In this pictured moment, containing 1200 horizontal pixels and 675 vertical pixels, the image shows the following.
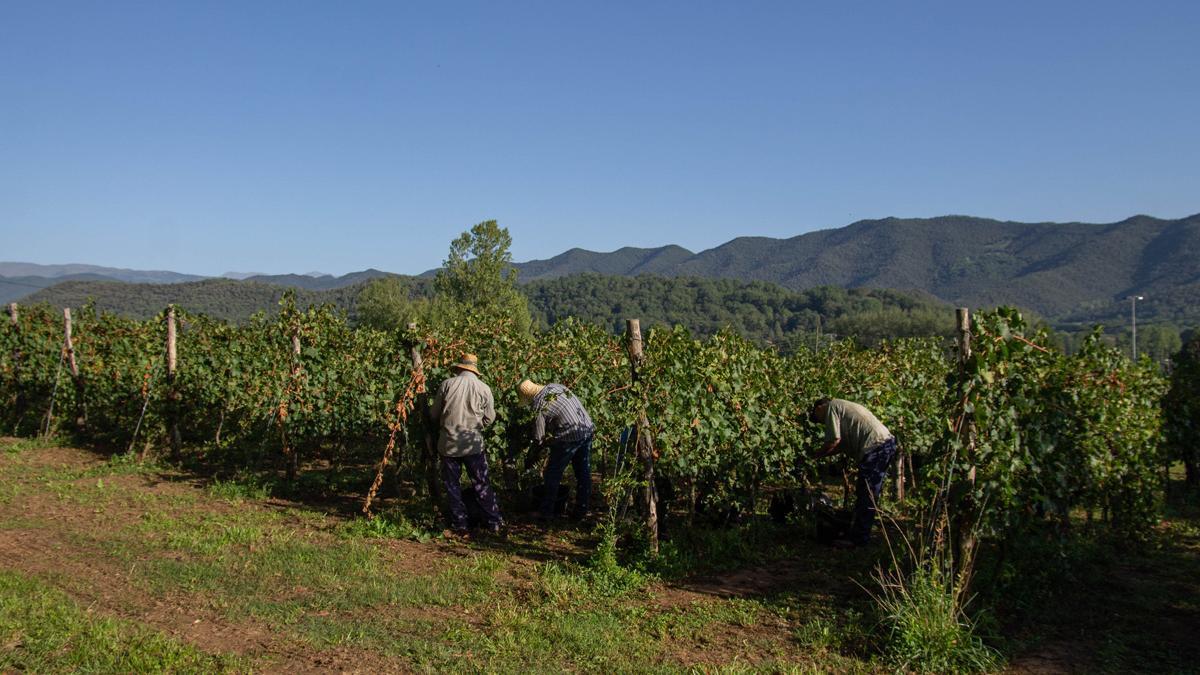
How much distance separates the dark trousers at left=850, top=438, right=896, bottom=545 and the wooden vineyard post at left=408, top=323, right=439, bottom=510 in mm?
Result: 3873

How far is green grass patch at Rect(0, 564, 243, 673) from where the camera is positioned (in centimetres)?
380

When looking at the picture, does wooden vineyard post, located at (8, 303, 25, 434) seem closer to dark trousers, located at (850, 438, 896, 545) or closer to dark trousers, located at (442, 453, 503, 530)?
dark trousers, located at (442, 453, 503, 530)

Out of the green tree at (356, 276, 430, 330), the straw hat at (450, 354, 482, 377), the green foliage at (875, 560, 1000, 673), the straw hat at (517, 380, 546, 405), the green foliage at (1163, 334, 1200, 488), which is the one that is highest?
the green tree at (356, 276, 430, 330)

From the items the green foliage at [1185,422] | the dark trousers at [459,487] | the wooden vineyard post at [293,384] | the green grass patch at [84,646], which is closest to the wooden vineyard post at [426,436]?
the dark trousers at [459,487]

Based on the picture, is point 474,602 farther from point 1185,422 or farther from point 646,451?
point 1185,422

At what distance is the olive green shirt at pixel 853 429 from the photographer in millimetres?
6543

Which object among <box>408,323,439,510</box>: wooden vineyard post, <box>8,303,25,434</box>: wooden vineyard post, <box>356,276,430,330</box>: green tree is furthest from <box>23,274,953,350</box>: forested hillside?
<box>408,323,439,510</box>: wooden vineyard post

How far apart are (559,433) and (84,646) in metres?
3.92

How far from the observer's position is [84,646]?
3.96 meters

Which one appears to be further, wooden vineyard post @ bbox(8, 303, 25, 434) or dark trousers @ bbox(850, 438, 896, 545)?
wooden vineyard post @ bbox(8, 303, 25, 434)

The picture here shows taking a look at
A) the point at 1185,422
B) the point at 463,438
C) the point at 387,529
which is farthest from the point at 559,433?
the point at 1185,422

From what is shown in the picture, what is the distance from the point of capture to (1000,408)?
4.88 m

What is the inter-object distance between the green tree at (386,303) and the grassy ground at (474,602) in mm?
52696

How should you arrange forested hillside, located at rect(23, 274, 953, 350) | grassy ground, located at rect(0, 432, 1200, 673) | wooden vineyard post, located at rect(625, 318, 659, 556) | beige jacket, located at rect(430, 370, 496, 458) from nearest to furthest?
grassy ground, located at rect(0, 432, 1200, 673)
wooden vineyard post, located at rect(625, 318, 659, 556)
beige jacket, located at rect(430, 370, 496, 458)
forested hillside, located at rect(23, 274, 953, 350)
